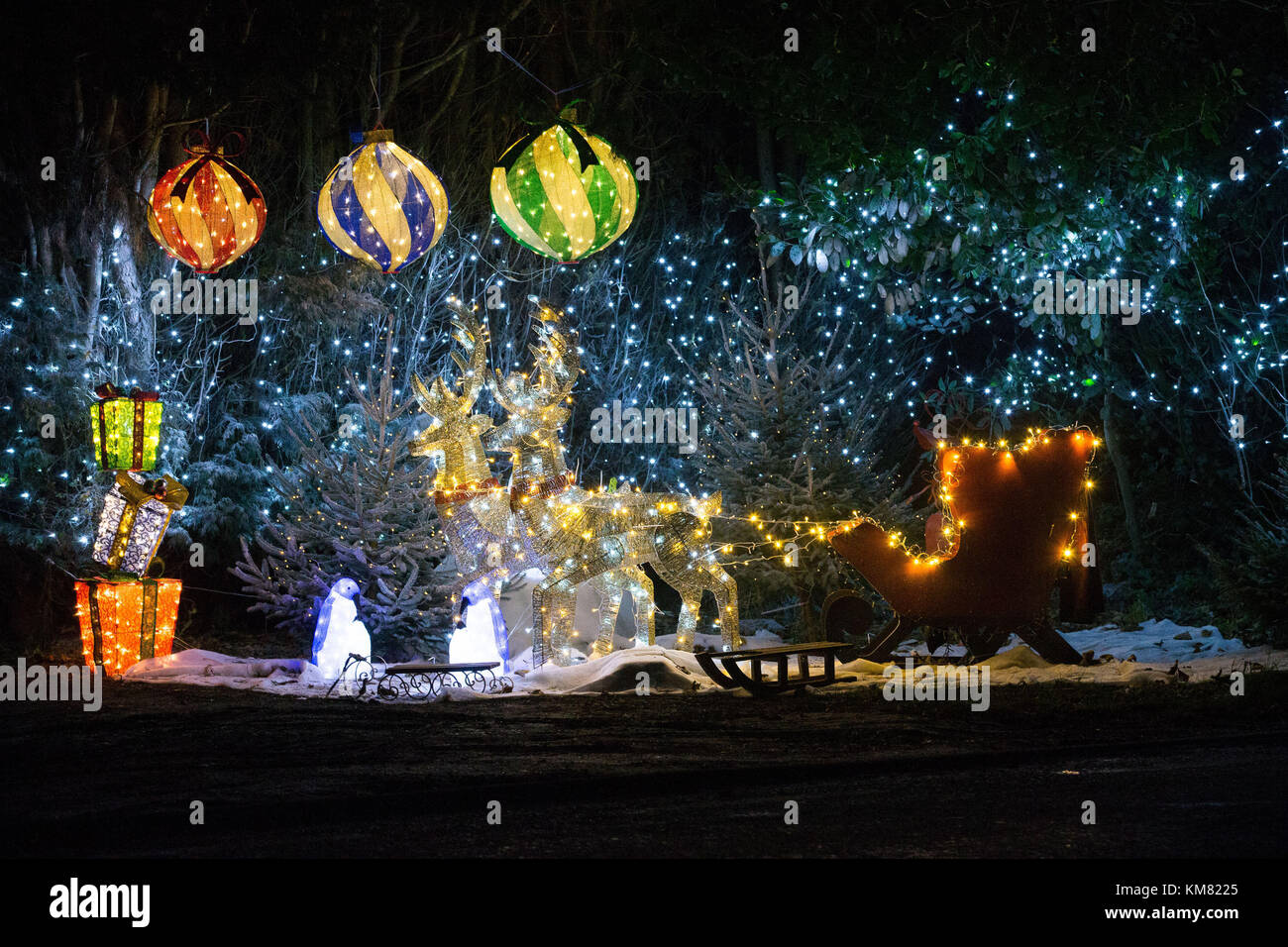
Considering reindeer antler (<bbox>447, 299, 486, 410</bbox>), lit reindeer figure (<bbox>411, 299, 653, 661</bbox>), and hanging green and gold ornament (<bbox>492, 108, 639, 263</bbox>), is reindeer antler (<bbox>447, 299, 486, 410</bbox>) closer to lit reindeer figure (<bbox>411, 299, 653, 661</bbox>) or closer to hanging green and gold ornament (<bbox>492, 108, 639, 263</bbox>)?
lit reindeer figure (<bbox>411, 299, 653, 661</bbox>)

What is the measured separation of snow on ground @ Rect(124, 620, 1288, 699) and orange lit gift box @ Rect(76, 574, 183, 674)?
0.73 ft

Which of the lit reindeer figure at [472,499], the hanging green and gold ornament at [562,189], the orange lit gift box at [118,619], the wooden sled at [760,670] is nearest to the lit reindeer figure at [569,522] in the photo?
the lit reindeer figure at [472,499]

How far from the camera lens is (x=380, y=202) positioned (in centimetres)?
881

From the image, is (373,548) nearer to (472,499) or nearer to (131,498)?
(472,499)

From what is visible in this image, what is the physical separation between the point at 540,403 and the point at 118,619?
3.38m

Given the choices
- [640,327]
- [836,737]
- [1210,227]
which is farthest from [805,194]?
[640,327]

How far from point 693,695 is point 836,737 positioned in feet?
5.91

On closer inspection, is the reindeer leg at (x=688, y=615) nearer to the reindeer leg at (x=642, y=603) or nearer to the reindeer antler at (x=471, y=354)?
the reindeer leg at (x=642, y=603)

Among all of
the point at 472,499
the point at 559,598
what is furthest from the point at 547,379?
the point at 559,598

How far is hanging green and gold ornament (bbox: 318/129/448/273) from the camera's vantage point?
8805 mm

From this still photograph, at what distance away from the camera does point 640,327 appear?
17375 mm

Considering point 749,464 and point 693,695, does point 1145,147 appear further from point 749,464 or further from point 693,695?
point 693,695

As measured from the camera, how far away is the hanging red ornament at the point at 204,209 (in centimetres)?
922

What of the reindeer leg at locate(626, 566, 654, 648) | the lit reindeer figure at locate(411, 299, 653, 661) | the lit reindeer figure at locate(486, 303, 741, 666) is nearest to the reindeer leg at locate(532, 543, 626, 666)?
the lit reindeer figure at locate(486, 303, 741, 666)
